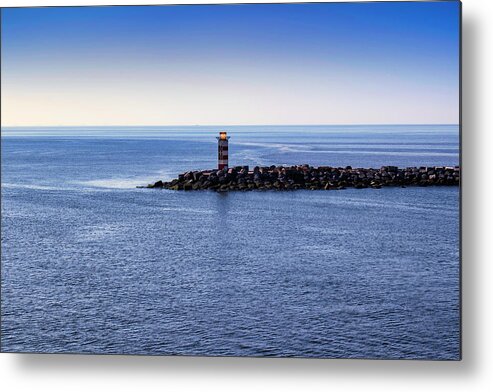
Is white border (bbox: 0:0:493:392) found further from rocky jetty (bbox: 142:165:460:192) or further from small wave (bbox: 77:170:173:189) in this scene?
small wave (bbox: 77:170:173:189)

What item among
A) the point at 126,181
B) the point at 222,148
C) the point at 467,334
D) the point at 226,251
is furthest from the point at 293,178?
the point at 467,334

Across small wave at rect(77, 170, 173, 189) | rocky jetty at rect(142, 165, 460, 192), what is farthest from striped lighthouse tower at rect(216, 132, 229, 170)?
small wave at rect(77, 170, 173, 189)

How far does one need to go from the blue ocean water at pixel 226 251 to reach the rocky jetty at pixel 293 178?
7cm

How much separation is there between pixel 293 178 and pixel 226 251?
799 millimetres

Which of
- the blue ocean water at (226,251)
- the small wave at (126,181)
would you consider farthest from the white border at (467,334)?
the small wave at (126,181)

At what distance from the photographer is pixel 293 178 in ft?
22.5

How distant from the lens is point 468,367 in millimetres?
5645

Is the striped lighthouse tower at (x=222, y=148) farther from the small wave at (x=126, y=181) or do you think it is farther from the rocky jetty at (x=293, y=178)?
the small wave at (x=126, y=181)

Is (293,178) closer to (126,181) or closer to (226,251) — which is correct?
(226,251)

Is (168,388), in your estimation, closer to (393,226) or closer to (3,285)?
(3,285)

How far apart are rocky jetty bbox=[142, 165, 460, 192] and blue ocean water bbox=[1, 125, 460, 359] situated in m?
0.07

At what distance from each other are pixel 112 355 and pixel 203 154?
1728 millimetres

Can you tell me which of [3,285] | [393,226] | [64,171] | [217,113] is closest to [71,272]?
[3,285]

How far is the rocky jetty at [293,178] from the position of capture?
6800 mm
